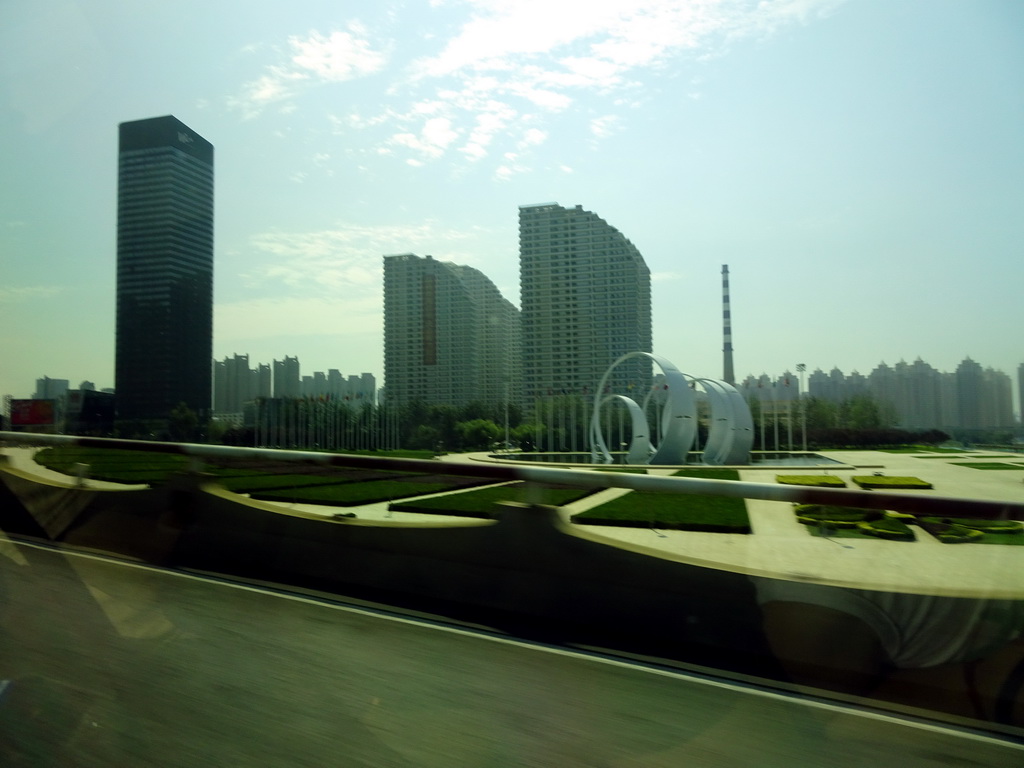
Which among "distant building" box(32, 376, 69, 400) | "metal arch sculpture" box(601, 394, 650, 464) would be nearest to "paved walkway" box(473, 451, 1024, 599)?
"distant building" box(32, 376, 69, 400)

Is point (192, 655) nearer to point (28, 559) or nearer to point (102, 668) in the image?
point (102, 668)

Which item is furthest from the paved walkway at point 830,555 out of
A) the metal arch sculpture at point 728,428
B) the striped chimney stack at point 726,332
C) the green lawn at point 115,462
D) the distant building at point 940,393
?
the striped chimney stack at point 726,332

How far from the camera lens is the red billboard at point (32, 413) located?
9898mm

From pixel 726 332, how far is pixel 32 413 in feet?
326

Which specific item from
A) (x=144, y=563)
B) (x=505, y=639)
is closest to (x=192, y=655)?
(x=505, y=639)

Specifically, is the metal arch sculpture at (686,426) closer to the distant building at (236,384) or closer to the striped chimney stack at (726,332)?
the distant building at (236,384)

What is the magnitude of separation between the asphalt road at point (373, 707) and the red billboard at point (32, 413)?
253 inches

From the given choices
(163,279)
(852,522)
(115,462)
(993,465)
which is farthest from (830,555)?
(993,465)

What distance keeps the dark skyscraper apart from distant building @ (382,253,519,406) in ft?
149

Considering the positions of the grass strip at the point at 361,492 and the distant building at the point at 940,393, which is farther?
the distant building at the point at 940,393

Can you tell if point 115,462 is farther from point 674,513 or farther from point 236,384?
point 236,384

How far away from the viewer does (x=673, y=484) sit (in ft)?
14.2

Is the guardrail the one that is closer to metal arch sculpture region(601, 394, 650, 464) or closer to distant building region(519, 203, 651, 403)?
metal arch sculpture region(601, 394, 650, 464)

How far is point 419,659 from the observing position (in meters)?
3.94
